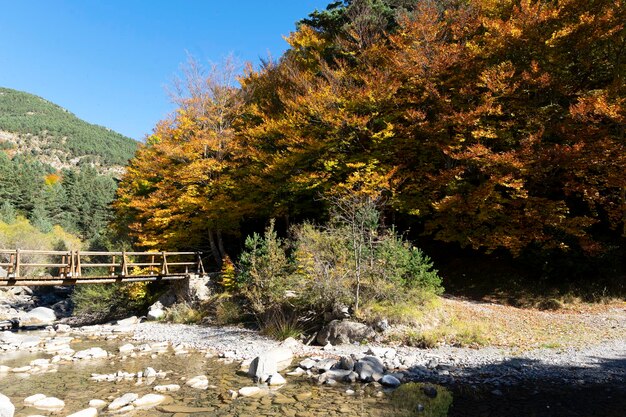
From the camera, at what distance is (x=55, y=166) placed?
117 metres

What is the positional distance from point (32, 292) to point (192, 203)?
2100 centimetres

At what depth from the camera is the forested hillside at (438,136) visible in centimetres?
1409

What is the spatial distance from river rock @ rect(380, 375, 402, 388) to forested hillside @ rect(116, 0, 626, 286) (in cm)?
783

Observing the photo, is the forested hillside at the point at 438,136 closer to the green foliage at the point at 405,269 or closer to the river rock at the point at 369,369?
the green foliage at the point at 405,269

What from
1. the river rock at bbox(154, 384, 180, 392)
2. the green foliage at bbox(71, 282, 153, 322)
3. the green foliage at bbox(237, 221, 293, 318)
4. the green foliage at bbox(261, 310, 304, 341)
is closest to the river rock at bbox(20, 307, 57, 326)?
the green foliage at bbox(71, 282, 153, 322)

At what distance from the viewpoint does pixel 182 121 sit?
65.6ft

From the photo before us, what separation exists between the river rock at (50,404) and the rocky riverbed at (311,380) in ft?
0.06

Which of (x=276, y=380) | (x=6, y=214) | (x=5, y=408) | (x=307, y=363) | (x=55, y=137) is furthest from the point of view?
(x=55, y=137)

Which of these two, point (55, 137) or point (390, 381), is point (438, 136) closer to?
point (390, 381)

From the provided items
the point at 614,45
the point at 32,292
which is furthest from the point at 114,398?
→ the point at 32,292

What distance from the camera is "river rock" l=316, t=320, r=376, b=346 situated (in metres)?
11.5

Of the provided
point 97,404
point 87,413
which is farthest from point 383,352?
point 87,413

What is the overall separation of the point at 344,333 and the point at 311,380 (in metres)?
3.16

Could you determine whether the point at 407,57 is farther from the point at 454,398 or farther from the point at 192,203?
the point at 454,398
